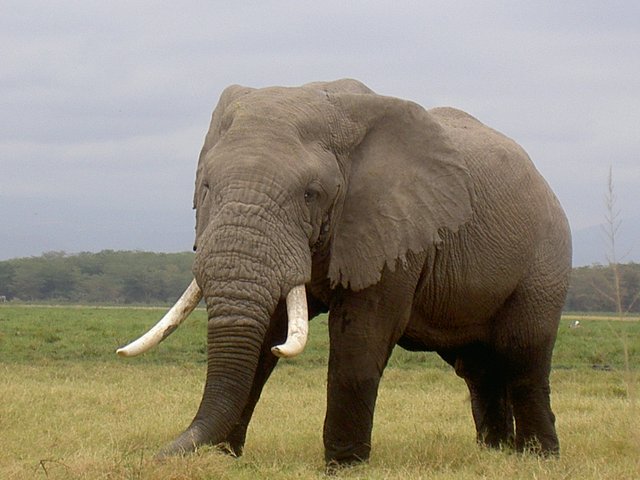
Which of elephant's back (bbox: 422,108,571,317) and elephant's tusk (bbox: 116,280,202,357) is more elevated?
elephant's back (bbox: 422,108,571,317)

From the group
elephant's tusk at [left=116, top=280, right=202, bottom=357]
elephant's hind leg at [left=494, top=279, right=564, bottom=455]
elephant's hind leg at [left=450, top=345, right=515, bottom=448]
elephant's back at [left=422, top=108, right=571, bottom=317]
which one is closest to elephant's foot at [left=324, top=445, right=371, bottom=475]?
elephant's back at [left=422, top=108, right=571, bottom=317]

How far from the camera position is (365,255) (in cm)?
612

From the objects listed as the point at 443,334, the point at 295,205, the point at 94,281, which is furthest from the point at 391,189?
the point at 94,281

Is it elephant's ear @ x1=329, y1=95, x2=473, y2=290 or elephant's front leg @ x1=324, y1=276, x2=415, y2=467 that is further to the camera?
elephant's front leg @ x1=324, y1=276, x2=415, y2=467

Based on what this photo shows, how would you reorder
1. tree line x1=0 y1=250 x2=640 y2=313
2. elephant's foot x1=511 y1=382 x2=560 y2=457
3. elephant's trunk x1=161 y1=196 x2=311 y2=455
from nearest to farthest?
elephant's trunk x1=161 y1=196 x2=311 y2=455, elephant's foot x1=511 y1=382 x2=560 y2=457, tree line x1=0 y1=250 x2=640 y2=313

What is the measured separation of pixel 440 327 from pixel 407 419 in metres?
2.57

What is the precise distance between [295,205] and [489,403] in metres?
3.12

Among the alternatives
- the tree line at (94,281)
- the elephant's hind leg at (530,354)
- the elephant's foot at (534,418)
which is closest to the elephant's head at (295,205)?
the elephant's hind leg at (530,354)

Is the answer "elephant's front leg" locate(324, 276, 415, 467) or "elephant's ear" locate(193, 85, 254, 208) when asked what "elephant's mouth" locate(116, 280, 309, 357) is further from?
"elephant's front leg" locate(324, 276, 415, 467)

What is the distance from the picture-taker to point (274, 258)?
5402 millimetres

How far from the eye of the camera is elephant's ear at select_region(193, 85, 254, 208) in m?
6.11

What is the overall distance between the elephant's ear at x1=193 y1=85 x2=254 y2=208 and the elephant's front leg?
0.97 meters

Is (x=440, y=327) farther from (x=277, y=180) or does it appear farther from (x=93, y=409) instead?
(x=93, y=409)

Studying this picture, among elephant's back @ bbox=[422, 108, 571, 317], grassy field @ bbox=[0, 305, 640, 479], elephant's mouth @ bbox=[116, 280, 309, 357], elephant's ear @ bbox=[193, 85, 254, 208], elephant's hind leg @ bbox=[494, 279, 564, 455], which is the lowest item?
grassy field @ bbox=[0, 305, 640, 479]
